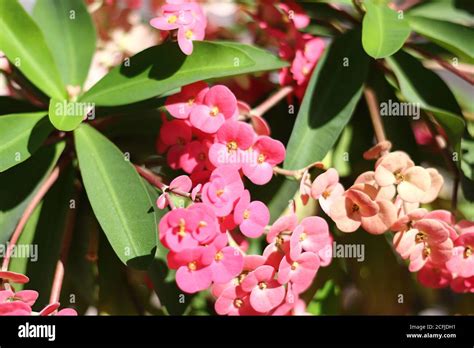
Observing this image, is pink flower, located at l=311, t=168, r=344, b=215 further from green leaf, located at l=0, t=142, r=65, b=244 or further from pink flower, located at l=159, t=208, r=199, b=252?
green leaf, located at l=0, t=142, r=65, b=244

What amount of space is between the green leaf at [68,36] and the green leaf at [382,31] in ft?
1.74

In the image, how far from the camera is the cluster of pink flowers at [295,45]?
125 centimetres

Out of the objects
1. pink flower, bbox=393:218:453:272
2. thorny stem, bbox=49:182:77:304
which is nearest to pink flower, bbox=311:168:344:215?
pink flower, bbox=393:218:453:272

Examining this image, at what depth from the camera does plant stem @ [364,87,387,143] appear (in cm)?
119

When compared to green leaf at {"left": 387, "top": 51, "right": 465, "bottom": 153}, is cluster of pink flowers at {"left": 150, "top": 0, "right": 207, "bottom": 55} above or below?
above

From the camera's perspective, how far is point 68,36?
1263 mm

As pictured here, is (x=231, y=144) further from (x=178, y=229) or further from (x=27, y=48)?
(x=27, y=48)

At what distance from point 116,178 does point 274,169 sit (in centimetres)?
27

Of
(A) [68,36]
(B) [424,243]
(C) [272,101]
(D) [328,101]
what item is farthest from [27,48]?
(B) [424,243]

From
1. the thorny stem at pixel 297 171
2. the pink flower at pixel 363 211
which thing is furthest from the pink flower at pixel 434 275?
the thorny stem at pixel 297 171

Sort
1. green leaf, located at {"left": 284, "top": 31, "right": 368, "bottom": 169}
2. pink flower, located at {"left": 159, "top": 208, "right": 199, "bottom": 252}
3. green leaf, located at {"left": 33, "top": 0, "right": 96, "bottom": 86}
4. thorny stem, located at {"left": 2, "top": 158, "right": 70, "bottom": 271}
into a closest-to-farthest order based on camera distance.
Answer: pink flower, located at {"left": 159, "top": 208, "right": 199, "bottom": 252}
thorny stem, located at {"left": 2, "top": 158, "right": 70, "bottom": 271}
green leaf, located at {"left": 284, "top": 31, "right": 368, "bottom": 169}
green leaf, located at {"left": 33, "top": 0, "right": 96, "bottom": 86}

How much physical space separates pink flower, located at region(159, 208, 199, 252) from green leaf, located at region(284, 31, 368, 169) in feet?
0.86
